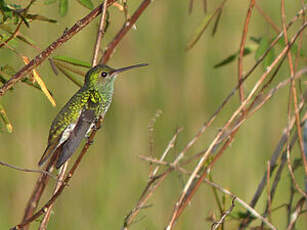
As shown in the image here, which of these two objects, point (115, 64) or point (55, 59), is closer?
point (55, 59)

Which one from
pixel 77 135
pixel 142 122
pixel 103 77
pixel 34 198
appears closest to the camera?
pixel 34 198

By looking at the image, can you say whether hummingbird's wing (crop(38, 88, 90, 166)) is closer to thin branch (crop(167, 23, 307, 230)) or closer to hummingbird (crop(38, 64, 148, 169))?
hummingbird (crop(38, 64, 148, 169))

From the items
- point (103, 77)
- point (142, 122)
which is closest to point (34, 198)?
point (103, 77)

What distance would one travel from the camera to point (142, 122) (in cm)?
467

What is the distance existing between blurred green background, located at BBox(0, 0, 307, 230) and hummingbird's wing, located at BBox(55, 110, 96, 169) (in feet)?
4.37

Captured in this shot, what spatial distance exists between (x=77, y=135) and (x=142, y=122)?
1.99m

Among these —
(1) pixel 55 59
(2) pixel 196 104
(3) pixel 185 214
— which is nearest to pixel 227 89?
(2) pixel 196 104

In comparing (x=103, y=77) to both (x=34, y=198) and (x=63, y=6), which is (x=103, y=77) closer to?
(x=63, y=6)

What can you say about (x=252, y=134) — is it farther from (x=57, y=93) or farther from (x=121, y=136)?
(x=57, y=93)

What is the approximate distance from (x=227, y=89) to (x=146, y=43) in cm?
68

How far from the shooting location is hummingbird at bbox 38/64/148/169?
2561 millimetres

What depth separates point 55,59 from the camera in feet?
7.43

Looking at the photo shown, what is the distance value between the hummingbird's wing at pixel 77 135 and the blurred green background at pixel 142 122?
4.37 feet

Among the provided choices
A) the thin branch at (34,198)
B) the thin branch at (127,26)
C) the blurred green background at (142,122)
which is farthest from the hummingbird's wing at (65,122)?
the blurred green background at (142,122)
